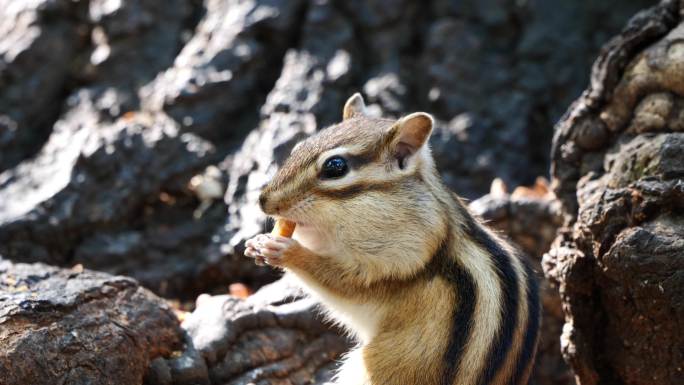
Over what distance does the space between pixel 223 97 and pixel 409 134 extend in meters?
2.76

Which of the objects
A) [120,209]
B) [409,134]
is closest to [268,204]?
[409,134]

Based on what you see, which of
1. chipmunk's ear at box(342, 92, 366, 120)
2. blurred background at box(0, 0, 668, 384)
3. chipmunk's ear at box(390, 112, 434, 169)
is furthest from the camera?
blurred background at box(0, 0, 668, 384)

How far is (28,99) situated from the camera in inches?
254

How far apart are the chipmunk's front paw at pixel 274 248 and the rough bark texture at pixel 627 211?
1445 mm

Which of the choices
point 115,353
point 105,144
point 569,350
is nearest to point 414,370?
point 569,350

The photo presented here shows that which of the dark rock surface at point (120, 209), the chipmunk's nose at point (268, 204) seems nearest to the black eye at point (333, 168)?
the chipmunk's nose at point (268, 204)

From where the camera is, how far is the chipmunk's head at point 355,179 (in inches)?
148

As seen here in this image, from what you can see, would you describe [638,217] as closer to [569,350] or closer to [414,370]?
[569,350]

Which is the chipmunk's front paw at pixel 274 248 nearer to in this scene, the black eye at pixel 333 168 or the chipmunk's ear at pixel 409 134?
the black eye at pixel 333 168

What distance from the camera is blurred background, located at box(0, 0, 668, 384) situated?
566 cm

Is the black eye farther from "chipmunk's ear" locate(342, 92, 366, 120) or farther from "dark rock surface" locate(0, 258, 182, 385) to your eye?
"dark rock surface" locate(0, 258, 182, 385)

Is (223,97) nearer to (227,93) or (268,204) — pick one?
(227,93)

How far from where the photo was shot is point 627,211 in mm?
3658

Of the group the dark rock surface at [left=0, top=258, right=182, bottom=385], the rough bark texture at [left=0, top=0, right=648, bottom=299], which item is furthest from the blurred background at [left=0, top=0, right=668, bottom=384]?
the dark rock surface at [left=0, top=258, right=182, bottom=385]
